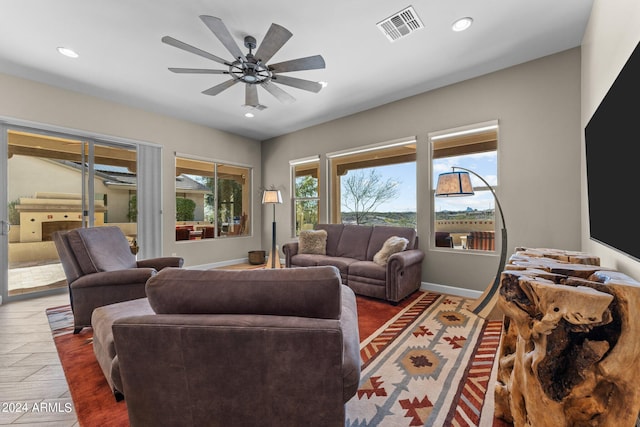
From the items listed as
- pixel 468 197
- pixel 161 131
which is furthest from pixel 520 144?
pixel 161 131

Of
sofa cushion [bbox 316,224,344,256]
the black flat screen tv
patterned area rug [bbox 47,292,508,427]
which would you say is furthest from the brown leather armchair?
the black flat screen tv

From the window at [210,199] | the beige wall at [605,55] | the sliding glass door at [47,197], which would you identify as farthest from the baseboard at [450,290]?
the sliding glass door at [47,197]

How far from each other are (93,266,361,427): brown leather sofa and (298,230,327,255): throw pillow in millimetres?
3290

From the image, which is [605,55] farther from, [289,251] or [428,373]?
[289,251]

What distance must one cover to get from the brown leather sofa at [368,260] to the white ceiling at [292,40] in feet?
6.88

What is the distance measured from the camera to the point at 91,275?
242 centimetres

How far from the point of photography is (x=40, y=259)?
12.2ft

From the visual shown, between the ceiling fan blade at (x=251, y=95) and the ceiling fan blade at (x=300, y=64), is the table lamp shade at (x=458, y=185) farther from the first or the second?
the ceiling fan blade at (x=251, y=95)

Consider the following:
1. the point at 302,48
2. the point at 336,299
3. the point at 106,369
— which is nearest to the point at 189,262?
the point at 106,369

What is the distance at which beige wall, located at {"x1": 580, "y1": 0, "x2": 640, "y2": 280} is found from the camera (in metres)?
1.44

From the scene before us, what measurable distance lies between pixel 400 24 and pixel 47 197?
4947 millimetres

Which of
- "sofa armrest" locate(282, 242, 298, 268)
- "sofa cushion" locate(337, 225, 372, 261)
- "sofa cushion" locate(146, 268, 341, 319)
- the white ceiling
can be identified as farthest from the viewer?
"sofa armrest" locate(282, 242, 298, 268)

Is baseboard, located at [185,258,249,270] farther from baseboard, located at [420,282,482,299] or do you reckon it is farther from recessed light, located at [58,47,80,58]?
baseboard, located at [420,282,482,299]

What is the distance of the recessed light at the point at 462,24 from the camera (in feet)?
7.85
